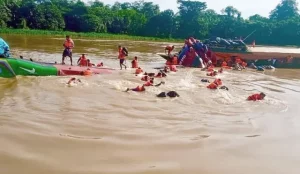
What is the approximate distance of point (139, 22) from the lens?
61531 mm

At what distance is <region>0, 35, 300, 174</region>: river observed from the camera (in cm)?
464

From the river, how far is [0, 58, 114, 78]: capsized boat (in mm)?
608

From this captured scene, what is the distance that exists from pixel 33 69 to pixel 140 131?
6.68 metres

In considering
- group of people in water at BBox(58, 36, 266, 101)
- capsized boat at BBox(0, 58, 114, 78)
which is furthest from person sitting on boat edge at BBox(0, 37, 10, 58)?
group of people in water at BBox(58, 36, 266, 101)

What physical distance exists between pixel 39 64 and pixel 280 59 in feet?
45.6

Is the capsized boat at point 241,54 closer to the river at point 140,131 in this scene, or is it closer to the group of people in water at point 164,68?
the group of people in water at point 164,68

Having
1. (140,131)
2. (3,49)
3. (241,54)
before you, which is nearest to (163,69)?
(241,54)

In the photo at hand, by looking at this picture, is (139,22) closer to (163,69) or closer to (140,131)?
(163,69)

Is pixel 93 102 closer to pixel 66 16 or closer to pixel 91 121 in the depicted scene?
pixel 91 121

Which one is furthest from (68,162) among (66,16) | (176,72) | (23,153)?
(66,16)

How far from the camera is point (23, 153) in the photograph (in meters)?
4.72

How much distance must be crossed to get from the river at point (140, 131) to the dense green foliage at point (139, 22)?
42.3 m

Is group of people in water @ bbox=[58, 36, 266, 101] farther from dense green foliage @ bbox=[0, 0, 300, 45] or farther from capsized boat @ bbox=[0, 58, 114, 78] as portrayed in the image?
dense green foliage @ bbox=[0, 0, 300, 45]

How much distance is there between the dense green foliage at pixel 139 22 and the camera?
2012 inches
